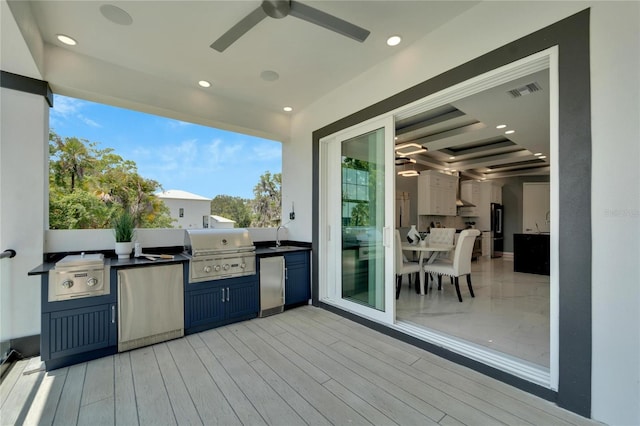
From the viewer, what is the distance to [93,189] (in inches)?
149

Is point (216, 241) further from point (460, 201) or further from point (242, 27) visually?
point (460, 201)

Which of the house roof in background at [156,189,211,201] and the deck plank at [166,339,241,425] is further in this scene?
the house roof in background at [156,189,211,201]

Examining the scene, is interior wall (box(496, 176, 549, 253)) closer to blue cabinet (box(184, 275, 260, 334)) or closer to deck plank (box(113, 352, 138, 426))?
blue cabinet (box(184, 275, 260, 334))

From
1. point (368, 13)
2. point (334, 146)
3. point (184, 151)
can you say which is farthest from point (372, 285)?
point (184, 151)

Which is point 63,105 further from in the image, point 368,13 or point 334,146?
point 368,13

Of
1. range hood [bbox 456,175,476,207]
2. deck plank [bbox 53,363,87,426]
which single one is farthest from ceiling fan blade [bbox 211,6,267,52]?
range hood [bbox 456,175,476,207]

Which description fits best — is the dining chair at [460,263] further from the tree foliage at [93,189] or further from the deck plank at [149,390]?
the tree foliage at [93,189]

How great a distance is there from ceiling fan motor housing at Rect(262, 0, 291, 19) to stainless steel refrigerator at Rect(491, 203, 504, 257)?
917 centimetres

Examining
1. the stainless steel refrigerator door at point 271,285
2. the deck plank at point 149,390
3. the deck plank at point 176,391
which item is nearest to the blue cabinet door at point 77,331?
the deck plank at point 149,390

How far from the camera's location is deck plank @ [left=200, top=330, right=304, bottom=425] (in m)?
1.67

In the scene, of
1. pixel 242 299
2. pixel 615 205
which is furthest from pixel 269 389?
pixel 615 205

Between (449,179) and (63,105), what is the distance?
8.26 m

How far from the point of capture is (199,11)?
2.25 meters

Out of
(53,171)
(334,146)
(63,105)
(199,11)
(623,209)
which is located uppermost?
(199,11)
